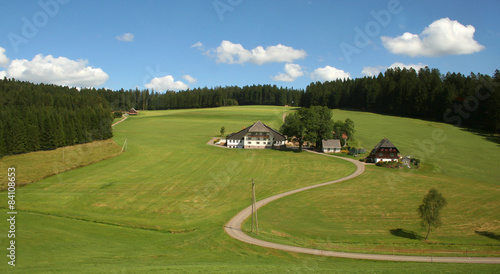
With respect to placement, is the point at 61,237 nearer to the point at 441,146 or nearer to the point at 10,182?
the point at 10,182

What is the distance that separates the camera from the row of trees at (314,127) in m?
78.8

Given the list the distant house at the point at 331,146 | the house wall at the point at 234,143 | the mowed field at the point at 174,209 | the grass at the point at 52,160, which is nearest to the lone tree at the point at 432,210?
the mowed field at the point at 174,209

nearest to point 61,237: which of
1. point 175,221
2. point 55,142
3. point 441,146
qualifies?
point 175,221

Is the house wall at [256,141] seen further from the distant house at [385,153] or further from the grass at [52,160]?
the grass at [52,160]

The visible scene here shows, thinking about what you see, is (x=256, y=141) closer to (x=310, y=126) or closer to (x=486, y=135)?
(x=310, y=126)

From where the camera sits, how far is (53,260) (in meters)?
18.3

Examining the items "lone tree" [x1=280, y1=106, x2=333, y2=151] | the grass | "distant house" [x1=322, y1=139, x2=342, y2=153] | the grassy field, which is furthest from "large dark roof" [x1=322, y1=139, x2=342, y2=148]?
the grass

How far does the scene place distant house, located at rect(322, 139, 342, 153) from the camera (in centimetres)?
7706

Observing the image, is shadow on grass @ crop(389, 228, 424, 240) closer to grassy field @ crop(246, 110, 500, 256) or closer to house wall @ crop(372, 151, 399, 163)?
grassy field @ crop(246, 110, 500, 256)

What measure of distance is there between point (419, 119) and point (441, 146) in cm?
3945

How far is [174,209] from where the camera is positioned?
37.5m

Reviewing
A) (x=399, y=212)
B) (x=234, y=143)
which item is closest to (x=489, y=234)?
(x=399, y=212)

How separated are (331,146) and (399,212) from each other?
4215 cm

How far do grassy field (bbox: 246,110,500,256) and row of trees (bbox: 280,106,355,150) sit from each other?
21.5 m
